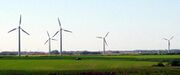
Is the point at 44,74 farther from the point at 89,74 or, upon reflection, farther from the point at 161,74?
the point at 161,74

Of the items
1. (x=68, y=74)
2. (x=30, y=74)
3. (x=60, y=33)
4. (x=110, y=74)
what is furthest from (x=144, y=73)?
(x=60, y=33)

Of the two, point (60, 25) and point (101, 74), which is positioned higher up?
point (60, 25)

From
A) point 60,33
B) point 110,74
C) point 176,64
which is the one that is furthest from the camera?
point 60,33

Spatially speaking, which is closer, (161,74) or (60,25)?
(161,74)

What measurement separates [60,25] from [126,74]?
→ 443 ft

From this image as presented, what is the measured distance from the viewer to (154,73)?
53.8 m

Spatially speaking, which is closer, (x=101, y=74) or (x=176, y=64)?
(x=101, y=74)

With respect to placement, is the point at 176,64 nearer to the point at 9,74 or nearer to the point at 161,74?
the point at 161,74

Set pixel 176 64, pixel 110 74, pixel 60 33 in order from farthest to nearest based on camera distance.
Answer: pixel 60 33, pixel 176 64, pixel 110 74

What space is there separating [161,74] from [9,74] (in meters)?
16.4

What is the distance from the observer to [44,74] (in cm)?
5306

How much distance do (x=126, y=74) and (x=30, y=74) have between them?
10.4 metres

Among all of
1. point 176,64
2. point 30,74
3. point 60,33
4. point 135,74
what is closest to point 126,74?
point 135,74

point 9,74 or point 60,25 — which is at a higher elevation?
point 60,25
